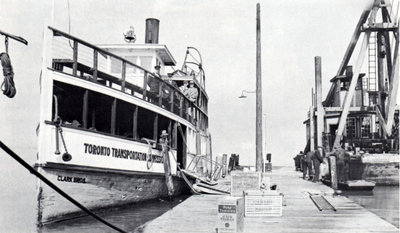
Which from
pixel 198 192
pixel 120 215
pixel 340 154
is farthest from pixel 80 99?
pixel 340 154

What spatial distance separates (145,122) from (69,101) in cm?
301

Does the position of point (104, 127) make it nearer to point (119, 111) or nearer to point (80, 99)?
point (119, 111)

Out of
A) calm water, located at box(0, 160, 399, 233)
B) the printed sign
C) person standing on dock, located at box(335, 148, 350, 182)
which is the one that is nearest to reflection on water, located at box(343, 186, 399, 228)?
calm water, located at box(0, 160, 399, 233)

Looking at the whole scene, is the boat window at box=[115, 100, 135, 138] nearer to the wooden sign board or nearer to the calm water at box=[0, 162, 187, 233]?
the calm water at box=[0, 162, 187, 233]

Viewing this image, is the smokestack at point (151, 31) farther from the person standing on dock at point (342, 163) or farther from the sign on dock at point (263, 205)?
the sign on dock at point (263, 205)

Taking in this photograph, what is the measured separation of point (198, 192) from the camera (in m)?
14.4

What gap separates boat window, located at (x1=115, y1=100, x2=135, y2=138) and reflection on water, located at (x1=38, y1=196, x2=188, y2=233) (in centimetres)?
205

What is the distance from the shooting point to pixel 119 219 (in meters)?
8.56

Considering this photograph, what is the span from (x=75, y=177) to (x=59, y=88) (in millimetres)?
1923

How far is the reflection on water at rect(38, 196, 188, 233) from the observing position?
7.60m

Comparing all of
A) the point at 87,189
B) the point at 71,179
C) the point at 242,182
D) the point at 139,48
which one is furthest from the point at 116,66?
the point at 71,179

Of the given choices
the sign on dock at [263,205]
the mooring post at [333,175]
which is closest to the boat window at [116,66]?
the sign on dock at [263,205]

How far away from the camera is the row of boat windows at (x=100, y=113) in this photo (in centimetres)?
910

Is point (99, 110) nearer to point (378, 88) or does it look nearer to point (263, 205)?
point (263, 205)
